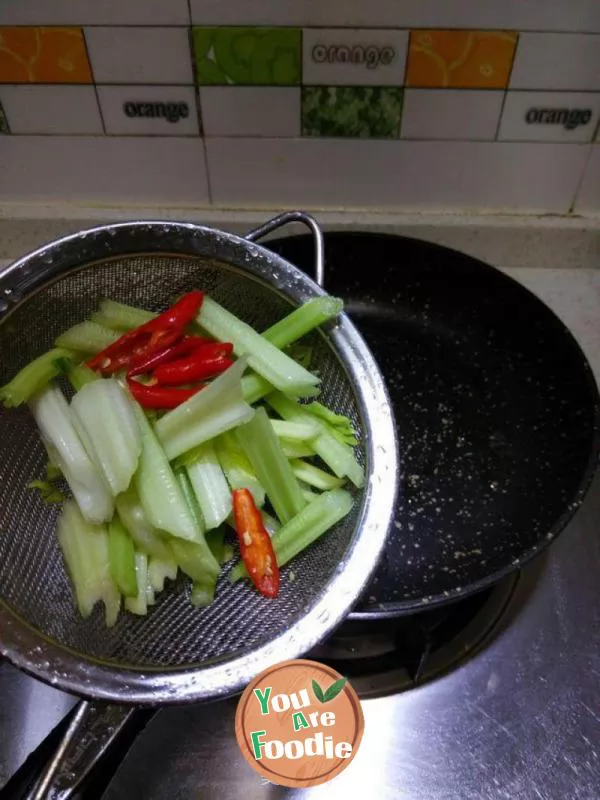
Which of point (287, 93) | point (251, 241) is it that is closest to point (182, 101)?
Result: point (287, 93)

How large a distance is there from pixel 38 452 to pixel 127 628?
22 cm

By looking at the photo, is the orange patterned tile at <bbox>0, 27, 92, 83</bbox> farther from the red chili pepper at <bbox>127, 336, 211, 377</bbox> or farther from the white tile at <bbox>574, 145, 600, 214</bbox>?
the white tile at <bbox>574, 145, 600, 214</bbox>

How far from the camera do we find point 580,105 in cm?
96

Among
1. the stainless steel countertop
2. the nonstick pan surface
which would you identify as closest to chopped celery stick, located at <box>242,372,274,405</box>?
the nonstick pan surface

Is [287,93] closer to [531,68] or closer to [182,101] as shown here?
[182,101]

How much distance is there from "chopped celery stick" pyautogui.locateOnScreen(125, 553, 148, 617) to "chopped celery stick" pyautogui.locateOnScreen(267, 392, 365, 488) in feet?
0.67

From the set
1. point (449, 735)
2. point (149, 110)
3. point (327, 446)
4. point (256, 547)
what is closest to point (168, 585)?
point (256, 547)

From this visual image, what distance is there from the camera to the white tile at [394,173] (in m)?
1.02

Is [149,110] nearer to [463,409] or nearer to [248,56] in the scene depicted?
[248,56]

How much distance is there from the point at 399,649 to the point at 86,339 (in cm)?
50

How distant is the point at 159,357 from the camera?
0.73 metres

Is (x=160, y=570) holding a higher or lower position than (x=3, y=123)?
lower

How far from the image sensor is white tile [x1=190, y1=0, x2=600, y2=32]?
865mm

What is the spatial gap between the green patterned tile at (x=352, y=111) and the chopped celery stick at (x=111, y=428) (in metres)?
0.50
